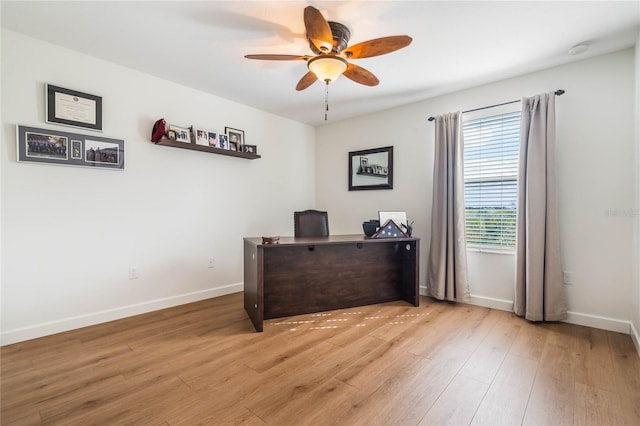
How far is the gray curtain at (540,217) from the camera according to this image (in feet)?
8.93

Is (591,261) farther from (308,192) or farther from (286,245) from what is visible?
(308,192)

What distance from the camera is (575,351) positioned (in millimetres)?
2211

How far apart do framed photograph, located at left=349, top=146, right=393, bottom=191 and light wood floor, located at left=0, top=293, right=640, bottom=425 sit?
6.52 feet

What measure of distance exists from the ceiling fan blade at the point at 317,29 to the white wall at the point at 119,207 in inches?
80.7

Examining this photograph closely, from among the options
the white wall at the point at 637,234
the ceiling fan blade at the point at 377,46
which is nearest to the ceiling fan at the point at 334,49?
the ceiling fan blade at the point at 377,46

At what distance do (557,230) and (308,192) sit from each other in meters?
3.25

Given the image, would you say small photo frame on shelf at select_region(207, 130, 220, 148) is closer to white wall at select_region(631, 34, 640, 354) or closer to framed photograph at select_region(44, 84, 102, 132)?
framed photograph at select_region(44, 84, 102, 132)

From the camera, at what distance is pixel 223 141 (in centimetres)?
359

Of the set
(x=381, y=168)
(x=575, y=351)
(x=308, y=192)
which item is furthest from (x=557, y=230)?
(x=308, y=192)

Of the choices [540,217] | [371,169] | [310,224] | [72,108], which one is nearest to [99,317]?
[72,108]

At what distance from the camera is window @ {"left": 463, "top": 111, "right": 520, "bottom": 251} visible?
3.12 meters

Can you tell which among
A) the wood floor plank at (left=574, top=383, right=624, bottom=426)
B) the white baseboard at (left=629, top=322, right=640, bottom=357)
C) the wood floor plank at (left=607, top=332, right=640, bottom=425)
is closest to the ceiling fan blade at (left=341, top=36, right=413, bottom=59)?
the wood floor plank at (left=574, top=383, right=624, bottom=426)

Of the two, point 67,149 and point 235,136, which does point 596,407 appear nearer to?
point 235,136

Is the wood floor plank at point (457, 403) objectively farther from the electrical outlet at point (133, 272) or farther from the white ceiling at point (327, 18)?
the electrical outlet at point (133, 272)
